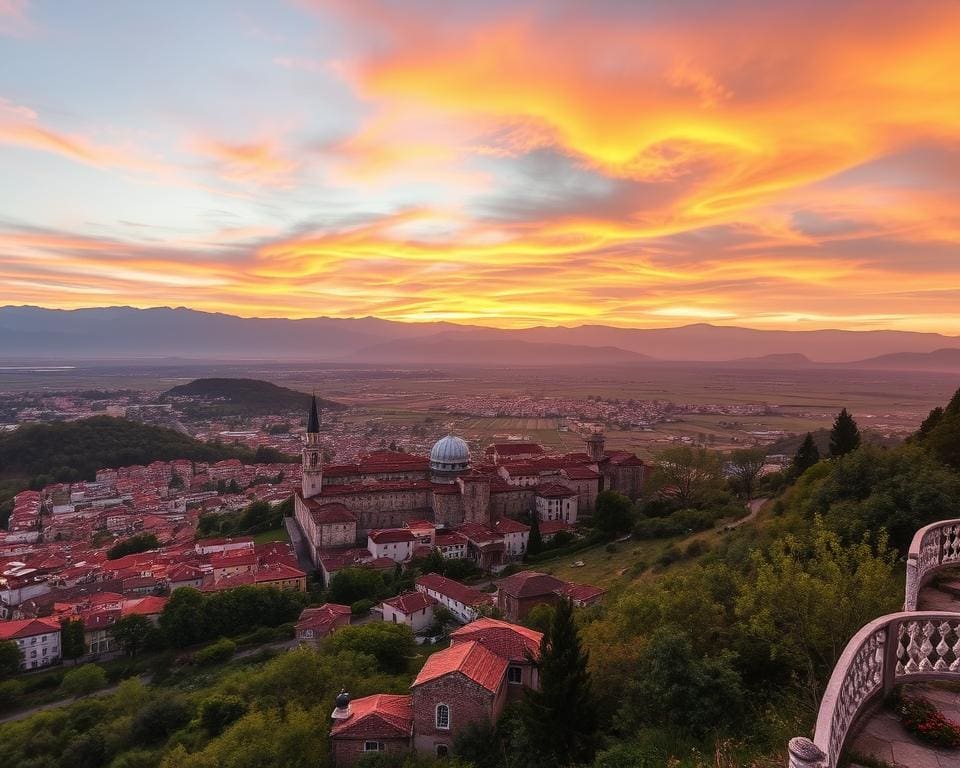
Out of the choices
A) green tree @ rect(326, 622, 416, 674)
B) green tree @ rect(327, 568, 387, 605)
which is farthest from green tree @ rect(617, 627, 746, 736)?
green tree @ rect(327, 568, 387, 605)

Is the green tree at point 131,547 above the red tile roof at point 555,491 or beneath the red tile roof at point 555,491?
beneath

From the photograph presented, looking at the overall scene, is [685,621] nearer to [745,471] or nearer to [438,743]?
[438,743]

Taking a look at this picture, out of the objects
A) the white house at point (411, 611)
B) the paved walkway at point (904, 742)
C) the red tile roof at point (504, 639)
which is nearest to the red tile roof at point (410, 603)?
the white house at point (411, 611)

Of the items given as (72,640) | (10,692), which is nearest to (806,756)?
(10,692)

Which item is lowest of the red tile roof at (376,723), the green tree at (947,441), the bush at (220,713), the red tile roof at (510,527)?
the red tile roof at (510,527)

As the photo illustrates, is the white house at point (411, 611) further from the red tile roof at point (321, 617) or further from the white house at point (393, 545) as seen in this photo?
the white house at point (393, 545)

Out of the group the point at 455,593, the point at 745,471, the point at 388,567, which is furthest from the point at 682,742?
the point at 745,471
